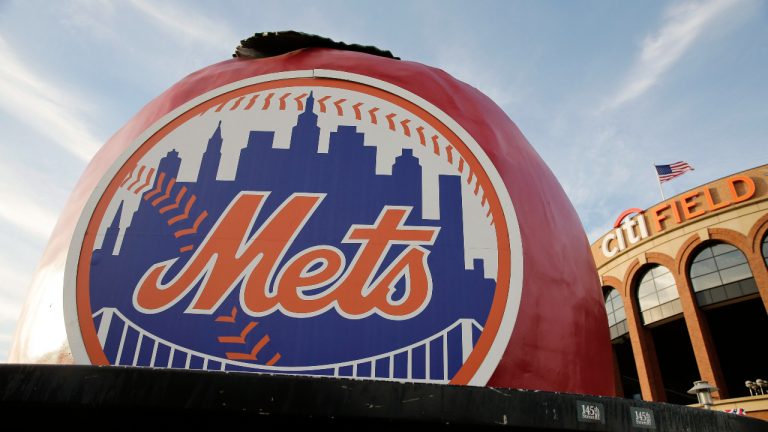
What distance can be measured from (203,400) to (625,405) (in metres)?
1.96

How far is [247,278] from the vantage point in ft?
14.1

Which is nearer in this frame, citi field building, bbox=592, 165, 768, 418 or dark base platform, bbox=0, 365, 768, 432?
dark base platform, bbox=0, 365, 768, 432

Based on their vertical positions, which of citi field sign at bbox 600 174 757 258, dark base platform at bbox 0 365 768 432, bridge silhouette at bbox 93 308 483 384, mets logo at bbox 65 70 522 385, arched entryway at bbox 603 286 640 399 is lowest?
dark base platform at bbox 0 365 768 432

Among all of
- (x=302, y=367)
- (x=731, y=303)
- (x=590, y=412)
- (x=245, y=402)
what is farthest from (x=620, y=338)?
(x=245, y=402)

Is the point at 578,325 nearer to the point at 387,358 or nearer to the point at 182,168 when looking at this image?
the point at 387,358

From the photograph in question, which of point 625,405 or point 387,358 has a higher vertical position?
point 387,358

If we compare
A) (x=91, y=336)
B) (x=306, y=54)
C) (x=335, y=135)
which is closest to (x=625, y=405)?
(x=335, y=135)

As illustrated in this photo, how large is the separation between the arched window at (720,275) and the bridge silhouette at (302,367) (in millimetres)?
19672

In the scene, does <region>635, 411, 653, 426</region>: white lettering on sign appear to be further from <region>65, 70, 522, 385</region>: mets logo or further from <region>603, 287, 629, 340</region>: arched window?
<region>603, 287, 629, 340</region>: arched window

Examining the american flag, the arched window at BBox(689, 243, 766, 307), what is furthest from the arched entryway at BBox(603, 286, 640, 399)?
the american flag

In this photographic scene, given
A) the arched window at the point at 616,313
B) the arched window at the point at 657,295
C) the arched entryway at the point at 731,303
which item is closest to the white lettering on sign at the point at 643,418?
the arched entryway at the point at 731,303

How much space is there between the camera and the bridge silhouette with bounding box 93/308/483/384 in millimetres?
3969

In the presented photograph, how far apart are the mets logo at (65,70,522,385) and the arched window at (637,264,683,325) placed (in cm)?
1998

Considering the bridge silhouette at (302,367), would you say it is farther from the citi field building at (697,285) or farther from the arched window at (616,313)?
the arched window at (616,313)
